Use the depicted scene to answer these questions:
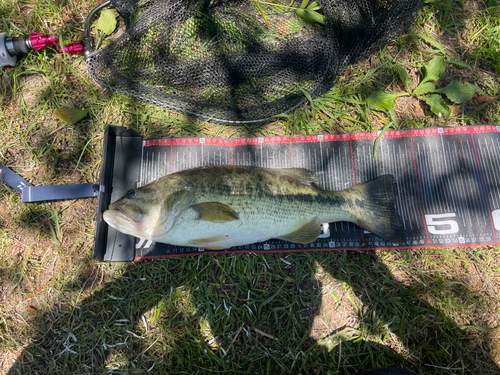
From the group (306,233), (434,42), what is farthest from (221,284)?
(434,42)

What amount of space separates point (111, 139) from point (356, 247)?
3.40 metres

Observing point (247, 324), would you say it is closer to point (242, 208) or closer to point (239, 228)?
point (239, 228)

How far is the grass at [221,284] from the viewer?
10.3 feet

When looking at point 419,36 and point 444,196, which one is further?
point 419,36

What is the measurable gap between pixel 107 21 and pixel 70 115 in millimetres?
1382

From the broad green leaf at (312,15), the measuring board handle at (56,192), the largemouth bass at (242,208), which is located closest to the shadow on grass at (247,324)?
the largemouth bass at (242,208)

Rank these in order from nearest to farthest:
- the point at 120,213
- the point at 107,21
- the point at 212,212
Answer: the point at 120,213 < the point at 212,212 < the point at 107,21

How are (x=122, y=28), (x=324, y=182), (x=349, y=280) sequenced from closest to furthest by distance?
(x=349, y=280), (x=324, y=182), (x=122, y=28)

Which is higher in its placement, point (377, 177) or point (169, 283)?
point (377, 177)

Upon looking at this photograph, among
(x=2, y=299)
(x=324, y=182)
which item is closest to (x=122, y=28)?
(x=324, y=182)

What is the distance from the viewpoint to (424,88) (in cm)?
362

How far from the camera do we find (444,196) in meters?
3.45

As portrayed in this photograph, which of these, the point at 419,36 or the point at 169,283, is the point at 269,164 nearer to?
the point at 169,283

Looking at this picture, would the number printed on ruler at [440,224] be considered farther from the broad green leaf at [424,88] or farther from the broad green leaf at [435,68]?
the broad green leaf at [435,68]
